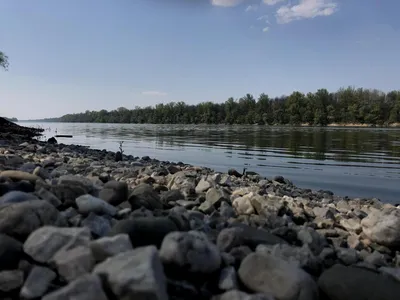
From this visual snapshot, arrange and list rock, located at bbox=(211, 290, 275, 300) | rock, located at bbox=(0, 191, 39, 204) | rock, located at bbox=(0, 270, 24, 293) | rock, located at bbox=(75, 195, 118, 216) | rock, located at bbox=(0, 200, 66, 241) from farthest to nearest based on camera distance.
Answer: rock, located at bbox=(75, 195, 118, 216) → rock, located at bbox=(0, 191, 39, 204) → rock, located at bbox=(0, 200, 66, 241) → rock, located at bbox=(0, 270, 24, 293) → rock, located at bbox=(211, 290, 275, 300)

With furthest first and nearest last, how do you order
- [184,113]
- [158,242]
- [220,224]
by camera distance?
[184,113] < [220,224] < [158,242]

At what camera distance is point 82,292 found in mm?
2098

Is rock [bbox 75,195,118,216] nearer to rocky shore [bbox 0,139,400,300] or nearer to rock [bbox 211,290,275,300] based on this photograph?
rocky shore [bbox 0,139,400,300]

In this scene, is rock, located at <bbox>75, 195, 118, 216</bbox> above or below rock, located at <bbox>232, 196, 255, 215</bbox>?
above

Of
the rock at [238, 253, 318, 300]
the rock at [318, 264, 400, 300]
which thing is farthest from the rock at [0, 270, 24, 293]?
the rock at [318, 264, 400, 300]

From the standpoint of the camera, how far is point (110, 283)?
2.22 meters

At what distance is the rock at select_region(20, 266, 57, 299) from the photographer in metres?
2.38

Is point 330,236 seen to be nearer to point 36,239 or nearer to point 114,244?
point 114,244

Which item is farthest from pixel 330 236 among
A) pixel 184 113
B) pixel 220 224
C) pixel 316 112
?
pixel 184 113

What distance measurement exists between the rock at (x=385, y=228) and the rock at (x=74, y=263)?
11.4 ft

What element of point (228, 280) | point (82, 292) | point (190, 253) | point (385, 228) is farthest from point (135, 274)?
point (385, 228)

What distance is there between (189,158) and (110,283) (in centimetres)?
1849

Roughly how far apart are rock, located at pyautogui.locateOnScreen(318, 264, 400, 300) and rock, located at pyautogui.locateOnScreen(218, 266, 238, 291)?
67 centimetres

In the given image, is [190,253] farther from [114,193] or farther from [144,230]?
[114,193]
